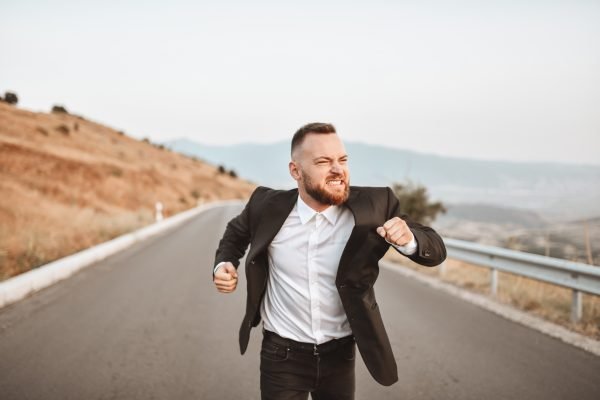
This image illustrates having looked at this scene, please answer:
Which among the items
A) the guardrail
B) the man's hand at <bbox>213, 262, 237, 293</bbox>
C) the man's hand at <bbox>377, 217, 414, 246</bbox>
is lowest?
the guardrail

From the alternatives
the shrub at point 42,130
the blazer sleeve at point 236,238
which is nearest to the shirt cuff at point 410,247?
the blazer sleeve at point 236,238

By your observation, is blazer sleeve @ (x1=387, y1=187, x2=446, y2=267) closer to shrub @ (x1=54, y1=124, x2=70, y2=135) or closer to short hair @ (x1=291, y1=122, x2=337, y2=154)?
short hair @ (x1=291, y1=122, x2=337, y2=154)

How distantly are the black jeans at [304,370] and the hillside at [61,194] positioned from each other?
7.46 meters

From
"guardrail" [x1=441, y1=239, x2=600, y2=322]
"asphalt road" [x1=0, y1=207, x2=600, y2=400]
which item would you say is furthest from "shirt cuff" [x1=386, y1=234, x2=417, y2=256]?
"guardrail" [x1=441, y1=239, x2=600, y2=322]

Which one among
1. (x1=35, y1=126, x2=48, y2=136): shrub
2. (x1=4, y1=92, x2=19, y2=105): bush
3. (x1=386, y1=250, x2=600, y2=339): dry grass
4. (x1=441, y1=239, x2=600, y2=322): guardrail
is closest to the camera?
(x1=441, y1=239, x2=600, y2=322): guardrail

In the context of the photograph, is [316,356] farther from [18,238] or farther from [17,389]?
[18,238]

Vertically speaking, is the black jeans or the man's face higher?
the man's face

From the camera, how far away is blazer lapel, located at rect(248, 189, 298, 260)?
2365 millimetres

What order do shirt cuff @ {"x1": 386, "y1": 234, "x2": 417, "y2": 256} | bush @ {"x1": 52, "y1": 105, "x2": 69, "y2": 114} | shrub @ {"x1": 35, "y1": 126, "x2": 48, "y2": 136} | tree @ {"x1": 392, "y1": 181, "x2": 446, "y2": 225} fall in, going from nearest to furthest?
shirt cuff @ {"x1": 386, "y1": 234, "x2": 417, "y2": 256} < tree @ {"x1": 392, "y1": 181, "x2": 446, "y2": 225} < shrub @ {"x1": 35, "y1": 126, "x2": 48, "y2": 136} < bush @ {"x1": 52, "y1": 105, "x2": 69, "y2": 114}

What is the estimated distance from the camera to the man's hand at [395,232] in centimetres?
197

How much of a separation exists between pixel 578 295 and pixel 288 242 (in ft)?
18.3

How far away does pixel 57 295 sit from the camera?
7.38 m

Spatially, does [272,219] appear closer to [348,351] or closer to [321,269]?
[321,269]

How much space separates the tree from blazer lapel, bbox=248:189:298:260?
24881 mm
